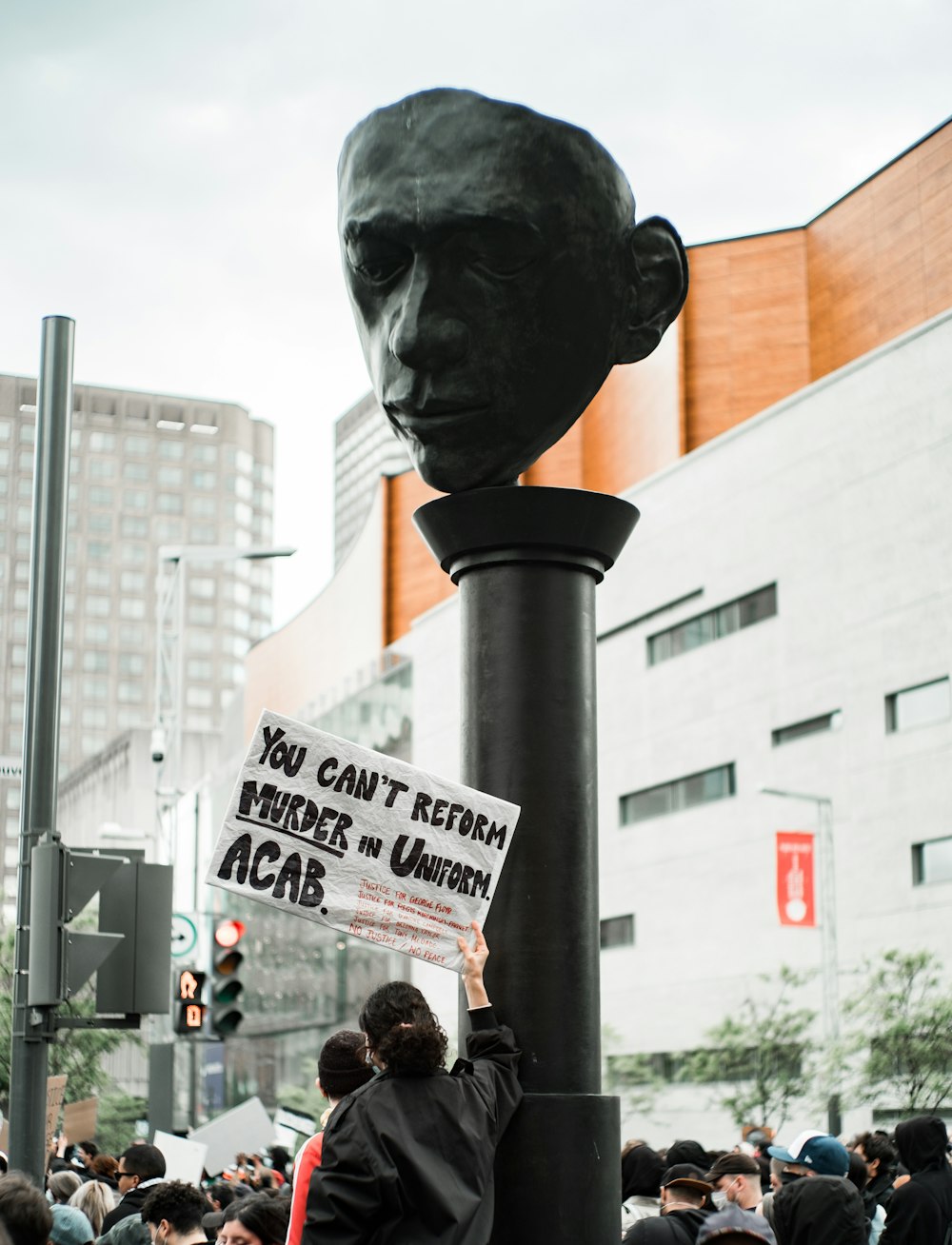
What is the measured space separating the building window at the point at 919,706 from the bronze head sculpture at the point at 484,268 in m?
36.8

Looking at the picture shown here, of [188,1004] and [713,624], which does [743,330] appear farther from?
[188,1004]

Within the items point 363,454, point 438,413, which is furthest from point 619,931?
point 363,454

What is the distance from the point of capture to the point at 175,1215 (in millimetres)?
6348

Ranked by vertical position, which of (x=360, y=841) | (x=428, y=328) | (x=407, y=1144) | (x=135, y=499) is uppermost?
(x=135, y=499)

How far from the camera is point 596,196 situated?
601 centimetres

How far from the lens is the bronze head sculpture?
19.2 ft

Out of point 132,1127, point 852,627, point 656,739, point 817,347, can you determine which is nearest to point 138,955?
point 852,627

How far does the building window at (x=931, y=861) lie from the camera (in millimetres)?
40812

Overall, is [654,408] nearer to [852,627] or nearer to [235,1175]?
[852,627]

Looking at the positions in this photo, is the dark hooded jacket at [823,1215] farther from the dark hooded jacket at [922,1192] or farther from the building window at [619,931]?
the building window at [619,931]

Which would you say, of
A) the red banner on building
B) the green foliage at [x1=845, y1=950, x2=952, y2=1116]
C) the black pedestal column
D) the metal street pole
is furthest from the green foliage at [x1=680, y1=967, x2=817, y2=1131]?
the black pedestal column

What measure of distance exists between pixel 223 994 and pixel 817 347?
38.6 metres

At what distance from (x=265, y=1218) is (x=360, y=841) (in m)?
1.55

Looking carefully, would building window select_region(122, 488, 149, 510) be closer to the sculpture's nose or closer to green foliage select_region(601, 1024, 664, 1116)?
green foliage select_region(601, 1024, 664, 1116)
